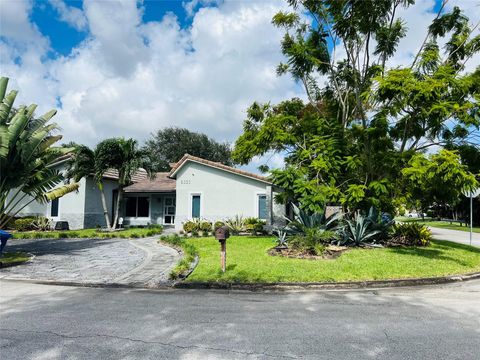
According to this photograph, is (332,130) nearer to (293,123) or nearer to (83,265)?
(293,123)

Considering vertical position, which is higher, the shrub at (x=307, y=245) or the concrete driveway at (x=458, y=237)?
the shrub at (x=307, y=245)

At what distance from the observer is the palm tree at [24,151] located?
500 inches

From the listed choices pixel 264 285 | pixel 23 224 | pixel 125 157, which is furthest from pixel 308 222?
pixel 23 224

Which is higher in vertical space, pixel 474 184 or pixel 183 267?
pixel 474 184

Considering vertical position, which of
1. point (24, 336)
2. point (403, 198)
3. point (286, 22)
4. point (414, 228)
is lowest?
point (24, 336)

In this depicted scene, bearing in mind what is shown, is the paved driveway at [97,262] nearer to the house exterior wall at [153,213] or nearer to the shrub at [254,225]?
the shrub at [254,225]

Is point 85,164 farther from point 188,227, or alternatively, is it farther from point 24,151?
point 24,151

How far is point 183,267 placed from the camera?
10516 mm

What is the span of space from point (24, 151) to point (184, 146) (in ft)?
137

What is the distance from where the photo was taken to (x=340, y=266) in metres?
10.6

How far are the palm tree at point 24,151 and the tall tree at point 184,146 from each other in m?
39.1

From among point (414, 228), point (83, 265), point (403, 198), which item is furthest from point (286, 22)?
point (83, 265)

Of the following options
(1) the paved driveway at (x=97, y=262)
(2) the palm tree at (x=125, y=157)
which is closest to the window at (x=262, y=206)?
(1) the paved driveway at (x=97, y=262)

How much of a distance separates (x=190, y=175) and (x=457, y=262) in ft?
52.5
